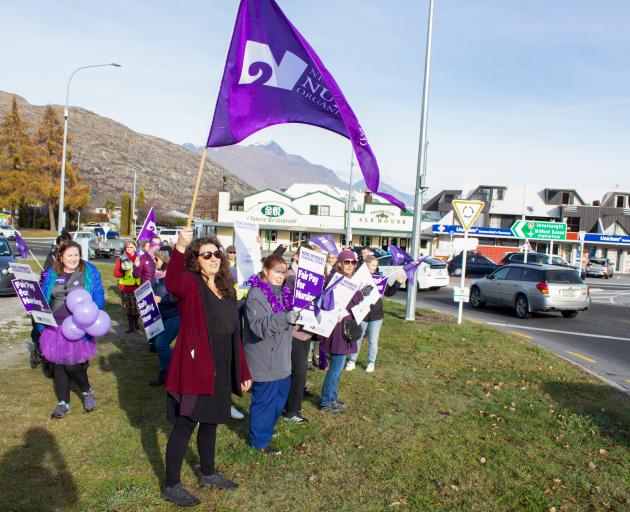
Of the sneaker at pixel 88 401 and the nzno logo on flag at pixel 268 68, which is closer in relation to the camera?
the nzno logo on flag at pixel 268 68

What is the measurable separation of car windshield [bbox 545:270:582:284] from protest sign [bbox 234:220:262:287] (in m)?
12.7

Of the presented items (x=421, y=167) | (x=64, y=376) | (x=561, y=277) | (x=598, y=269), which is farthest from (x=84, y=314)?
(x=598, y=269)

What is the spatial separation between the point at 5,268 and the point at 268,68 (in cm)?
1256

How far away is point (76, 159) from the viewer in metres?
190

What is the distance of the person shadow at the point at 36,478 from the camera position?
4066mm

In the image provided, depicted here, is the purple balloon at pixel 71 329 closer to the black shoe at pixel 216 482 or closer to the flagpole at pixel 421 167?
the black shoe at pixel 216 482

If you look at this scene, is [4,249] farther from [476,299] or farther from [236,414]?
[476,299]

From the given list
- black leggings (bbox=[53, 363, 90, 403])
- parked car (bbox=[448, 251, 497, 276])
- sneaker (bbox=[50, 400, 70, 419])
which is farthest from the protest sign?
parked car (bbox=[448, 251, 497, 276])

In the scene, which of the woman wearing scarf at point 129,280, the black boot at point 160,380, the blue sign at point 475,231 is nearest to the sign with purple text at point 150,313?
the black boot at point 160,380

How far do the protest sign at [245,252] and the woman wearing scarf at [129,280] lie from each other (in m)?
5.06

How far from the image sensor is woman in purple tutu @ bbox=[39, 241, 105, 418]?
228 inches

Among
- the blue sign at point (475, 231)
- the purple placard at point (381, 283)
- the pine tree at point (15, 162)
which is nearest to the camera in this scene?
the purple placard at point (381, 283)

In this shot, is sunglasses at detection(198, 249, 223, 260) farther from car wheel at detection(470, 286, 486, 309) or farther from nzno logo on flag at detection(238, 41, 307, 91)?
car wheel at detection(470, 286, 486, 309)

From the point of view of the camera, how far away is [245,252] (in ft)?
18.6
